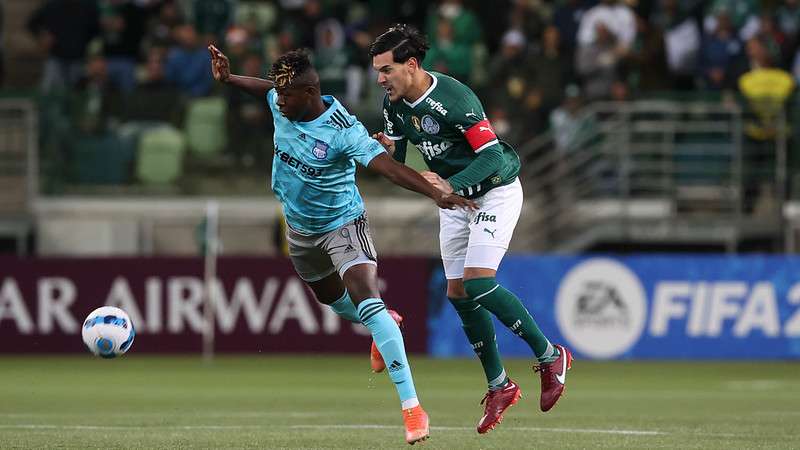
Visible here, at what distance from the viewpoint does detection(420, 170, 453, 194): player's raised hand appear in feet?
32.8

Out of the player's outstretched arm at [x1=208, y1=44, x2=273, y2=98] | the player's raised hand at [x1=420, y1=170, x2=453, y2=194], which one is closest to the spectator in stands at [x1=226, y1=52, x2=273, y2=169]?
the player's outstretched arm at [x1=208, y1=44, x2=273, y2=98]

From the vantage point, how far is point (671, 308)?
20328mm

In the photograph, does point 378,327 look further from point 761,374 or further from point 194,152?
point 194,152

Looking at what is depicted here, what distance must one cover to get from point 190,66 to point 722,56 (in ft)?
23.9

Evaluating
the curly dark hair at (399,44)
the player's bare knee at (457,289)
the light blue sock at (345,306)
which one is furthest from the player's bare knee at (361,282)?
the curly dark hair at (399,44)

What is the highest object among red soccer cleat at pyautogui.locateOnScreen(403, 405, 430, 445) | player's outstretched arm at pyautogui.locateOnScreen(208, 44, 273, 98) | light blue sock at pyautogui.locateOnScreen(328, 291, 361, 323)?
player's outstretched arm at pyautogui.locateOnScreen(208, 44, 273, 98)

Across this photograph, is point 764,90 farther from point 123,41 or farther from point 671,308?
point 123,41

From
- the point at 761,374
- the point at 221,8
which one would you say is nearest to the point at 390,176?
the point at 761,374

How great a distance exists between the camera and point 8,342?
68.5 feet

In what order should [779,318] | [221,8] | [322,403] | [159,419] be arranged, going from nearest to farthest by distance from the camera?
[159,419], [322,403], [779,318], [221,8]

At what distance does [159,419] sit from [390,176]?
Answer: 11.6 feet

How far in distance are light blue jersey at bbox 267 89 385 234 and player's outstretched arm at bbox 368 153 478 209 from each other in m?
0.11

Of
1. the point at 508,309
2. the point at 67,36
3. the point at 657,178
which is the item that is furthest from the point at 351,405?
the point at 67,36

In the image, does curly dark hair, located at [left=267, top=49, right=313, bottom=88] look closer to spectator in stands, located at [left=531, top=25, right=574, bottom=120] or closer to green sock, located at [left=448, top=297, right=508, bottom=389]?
green sock, located at [left=448, top=297, right=508, bottom=389]
